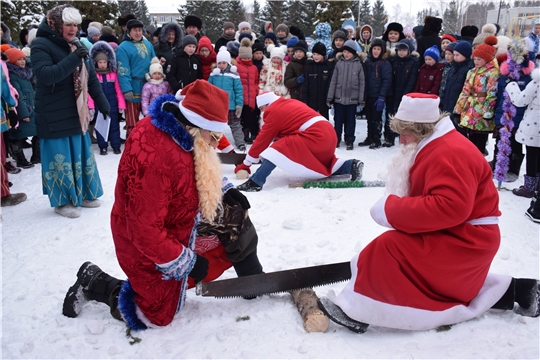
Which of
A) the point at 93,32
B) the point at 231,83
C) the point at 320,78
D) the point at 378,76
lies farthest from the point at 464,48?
the point at 93,32

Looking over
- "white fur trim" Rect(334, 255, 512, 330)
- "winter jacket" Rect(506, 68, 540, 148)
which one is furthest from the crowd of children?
"white fur trim" Rect(334, 255, 512, 330)

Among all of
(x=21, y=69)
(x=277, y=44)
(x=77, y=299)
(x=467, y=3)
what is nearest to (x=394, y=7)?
(x=467, y=3)

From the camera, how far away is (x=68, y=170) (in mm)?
4383

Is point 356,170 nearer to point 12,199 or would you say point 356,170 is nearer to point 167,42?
point 12,199

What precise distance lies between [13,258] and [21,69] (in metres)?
4.17

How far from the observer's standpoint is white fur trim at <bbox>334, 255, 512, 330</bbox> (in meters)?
2.48

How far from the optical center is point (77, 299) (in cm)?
281

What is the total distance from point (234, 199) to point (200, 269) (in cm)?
53

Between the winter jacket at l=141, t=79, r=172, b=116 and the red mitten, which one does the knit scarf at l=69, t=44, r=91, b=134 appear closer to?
the red mitten

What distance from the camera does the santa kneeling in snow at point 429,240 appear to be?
232 centimetres

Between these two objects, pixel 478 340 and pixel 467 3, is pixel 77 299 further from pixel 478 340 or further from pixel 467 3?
pixel 467 3

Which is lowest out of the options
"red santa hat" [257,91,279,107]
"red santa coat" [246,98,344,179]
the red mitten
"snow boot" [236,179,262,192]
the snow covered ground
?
the snow covered ground

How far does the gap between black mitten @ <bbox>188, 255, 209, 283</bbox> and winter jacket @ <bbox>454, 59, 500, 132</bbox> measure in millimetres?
4887

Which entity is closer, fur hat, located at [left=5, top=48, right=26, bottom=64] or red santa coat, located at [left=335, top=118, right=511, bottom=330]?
red santa coat, located at [left=335, top=118, right=511, bottom=330]
